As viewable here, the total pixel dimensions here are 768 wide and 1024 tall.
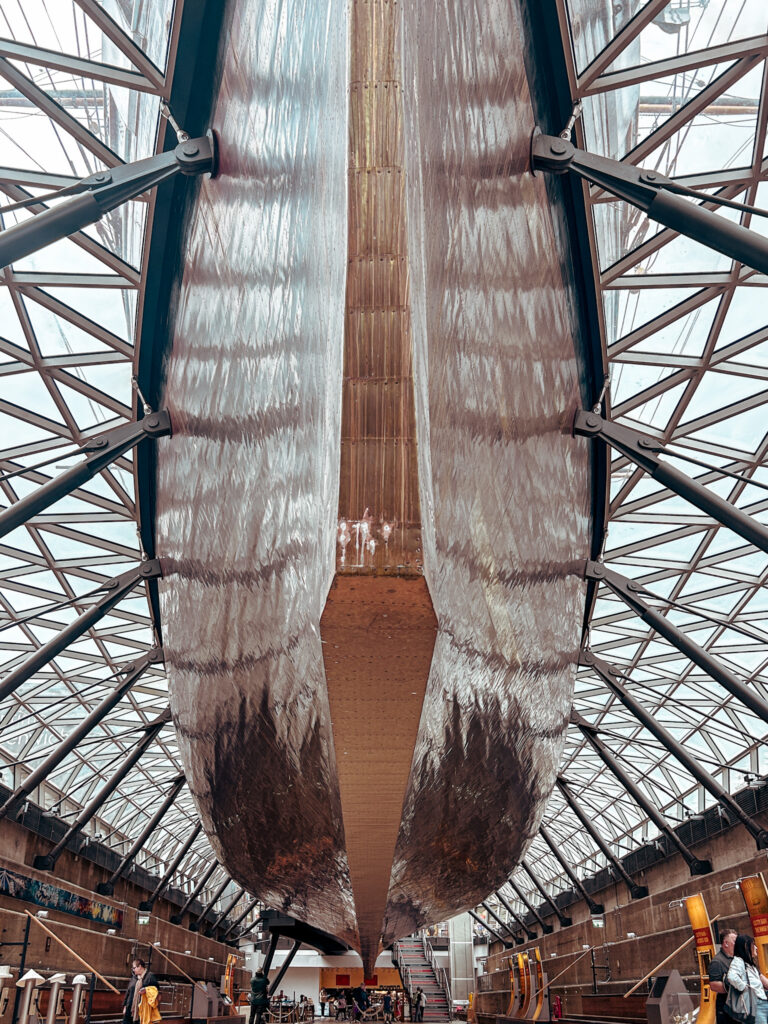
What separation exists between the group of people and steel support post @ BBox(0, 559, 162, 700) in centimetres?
1047

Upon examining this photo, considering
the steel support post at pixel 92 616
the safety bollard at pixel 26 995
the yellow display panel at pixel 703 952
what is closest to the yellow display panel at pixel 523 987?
the yellow display panel at pixel 703 952

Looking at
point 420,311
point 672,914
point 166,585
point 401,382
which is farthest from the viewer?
point 672,914

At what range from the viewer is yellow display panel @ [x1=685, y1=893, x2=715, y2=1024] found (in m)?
12.7

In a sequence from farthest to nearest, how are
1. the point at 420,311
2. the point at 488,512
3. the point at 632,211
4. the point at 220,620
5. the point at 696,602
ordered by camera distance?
the point at 696,602, the point at 632,211, the point at 220,620, the point at 488,512, the point at 420,311

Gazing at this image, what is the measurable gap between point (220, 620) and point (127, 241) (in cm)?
820

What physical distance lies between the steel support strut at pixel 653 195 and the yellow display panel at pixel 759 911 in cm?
926

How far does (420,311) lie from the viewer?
5082 mm

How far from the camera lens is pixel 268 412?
713 centimetres

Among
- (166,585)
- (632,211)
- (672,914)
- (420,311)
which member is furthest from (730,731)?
(420,311)

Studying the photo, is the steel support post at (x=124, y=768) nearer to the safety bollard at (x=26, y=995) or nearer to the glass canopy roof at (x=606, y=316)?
the glass canopy roof at (x=606, y=316)

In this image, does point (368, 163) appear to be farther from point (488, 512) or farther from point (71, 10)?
point (71, 10)

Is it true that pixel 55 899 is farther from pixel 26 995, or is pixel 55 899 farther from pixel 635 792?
pixel 635 792

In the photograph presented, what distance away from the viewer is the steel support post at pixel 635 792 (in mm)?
27516

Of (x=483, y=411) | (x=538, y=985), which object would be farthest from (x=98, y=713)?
(x=538, y=985)
